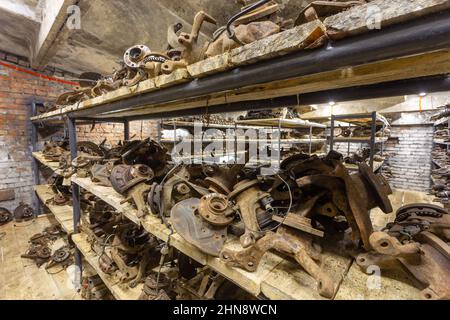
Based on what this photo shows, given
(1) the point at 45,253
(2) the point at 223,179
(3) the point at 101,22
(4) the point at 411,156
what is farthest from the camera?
(4) the point at 411,156

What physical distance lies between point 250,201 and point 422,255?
43cm

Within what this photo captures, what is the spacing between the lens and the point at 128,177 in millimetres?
1070

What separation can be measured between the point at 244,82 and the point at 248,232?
40 centimetres

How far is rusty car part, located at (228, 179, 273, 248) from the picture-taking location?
24.8 inches

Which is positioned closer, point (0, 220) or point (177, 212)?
point (177, 212)

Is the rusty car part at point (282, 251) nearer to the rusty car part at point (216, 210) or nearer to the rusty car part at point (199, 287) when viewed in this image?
the rusty car part at point (216, 210)

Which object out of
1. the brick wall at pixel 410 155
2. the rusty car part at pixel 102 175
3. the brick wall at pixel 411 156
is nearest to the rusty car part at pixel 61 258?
the rusty car part at pixel 102 175

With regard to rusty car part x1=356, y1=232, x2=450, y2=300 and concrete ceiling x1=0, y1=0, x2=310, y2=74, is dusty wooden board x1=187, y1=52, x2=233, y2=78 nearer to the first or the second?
rusty car part x1=356, y1=232, x2=450, y2=300

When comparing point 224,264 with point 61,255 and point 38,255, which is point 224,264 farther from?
point 38,255

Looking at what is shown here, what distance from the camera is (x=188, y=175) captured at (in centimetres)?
99

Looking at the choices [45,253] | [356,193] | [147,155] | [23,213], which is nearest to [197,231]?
[356,193]

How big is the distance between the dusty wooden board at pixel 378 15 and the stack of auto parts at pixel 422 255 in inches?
16.7
